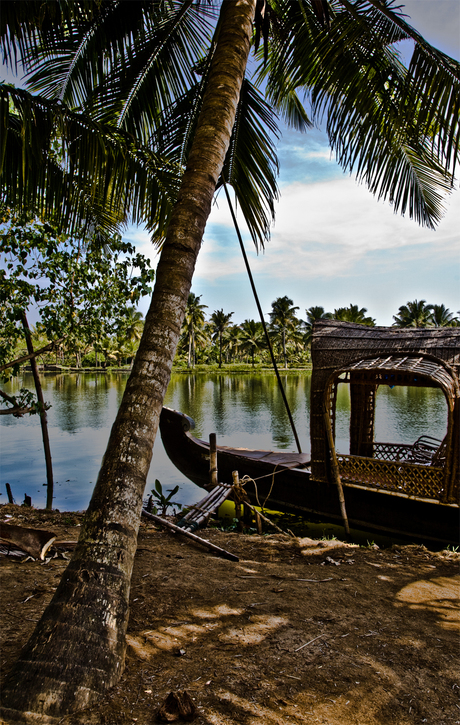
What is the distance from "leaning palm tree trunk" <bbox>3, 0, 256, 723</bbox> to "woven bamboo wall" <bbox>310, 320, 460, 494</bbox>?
12.5 ft

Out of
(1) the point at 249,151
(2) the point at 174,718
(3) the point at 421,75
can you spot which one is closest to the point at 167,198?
(1) the point at 249,151

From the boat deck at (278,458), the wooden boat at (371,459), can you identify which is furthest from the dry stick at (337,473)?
the boat deck at (278,458)

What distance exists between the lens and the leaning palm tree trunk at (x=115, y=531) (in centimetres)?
159

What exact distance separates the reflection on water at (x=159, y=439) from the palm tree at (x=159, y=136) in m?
6.50

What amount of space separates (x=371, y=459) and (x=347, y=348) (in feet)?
5.26

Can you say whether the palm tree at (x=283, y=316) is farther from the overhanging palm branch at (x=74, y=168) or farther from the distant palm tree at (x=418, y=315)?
the overhanging palm branch at (x=74, y=168)

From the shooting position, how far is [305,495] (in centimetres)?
662

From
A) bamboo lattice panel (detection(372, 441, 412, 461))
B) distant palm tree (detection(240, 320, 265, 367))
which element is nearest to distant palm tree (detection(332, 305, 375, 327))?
distant palm tree (detection(240, 320, 265, 367))

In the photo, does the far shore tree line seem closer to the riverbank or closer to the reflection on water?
the riverbank

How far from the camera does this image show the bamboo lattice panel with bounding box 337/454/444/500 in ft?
17.3

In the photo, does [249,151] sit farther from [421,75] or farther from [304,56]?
[421,75]

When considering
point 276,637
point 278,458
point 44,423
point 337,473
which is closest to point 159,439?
point 44,423

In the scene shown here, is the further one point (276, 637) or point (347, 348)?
point (347, 348)

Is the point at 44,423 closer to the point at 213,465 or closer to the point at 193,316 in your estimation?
the point at 213,465
